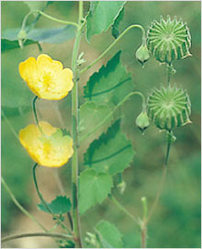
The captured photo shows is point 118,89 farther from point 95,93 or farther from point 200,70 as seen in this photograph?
point 200,70

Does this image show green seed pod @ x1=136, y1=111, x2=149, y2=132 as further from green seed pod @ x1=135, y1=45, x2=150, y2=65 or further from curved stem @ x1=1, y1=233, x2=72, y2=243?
curved stem @ x1=1, y1=233, x2=72, y2=243

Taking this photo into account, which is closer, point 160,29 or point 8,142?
point 160,29

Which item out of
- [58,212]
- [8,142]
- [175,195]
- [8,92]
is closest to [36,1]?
[8,92]

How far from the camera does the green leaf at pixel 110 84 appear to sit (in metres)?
0.83

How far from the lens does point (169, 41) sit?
698 mm

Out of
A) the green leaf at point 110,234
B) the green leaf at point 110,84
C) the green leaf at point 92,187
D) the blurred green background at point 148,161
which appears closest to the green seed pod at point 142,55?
the green leaf at point 110,84

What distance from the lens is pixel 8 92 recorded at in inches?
35.4

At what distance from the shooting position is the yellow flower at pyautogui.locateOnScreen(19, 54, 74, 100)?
0.71 meters

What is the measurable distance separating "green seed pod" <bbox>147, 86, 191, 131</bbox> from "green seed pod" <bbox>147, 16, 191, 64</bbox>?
0.19ft

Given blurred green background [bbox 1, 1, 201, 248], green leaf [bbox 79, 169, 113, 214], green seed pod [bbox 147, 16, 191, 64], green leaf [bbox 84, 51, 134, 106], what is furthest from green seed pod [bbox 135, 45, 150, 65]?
blurred green background [bbox 1, 1, 201, 248]

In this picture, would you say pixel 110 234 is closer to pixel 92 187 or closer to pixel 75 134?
pixel 92 187

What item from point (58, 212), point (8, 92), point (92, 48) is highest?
point (92, 48)

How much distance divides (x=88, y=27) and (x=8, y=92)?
0.85ft

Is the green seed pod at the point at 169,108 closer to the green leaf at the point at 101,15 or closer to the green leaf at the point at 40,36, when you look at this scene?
the green leaf at the point at 101,15
